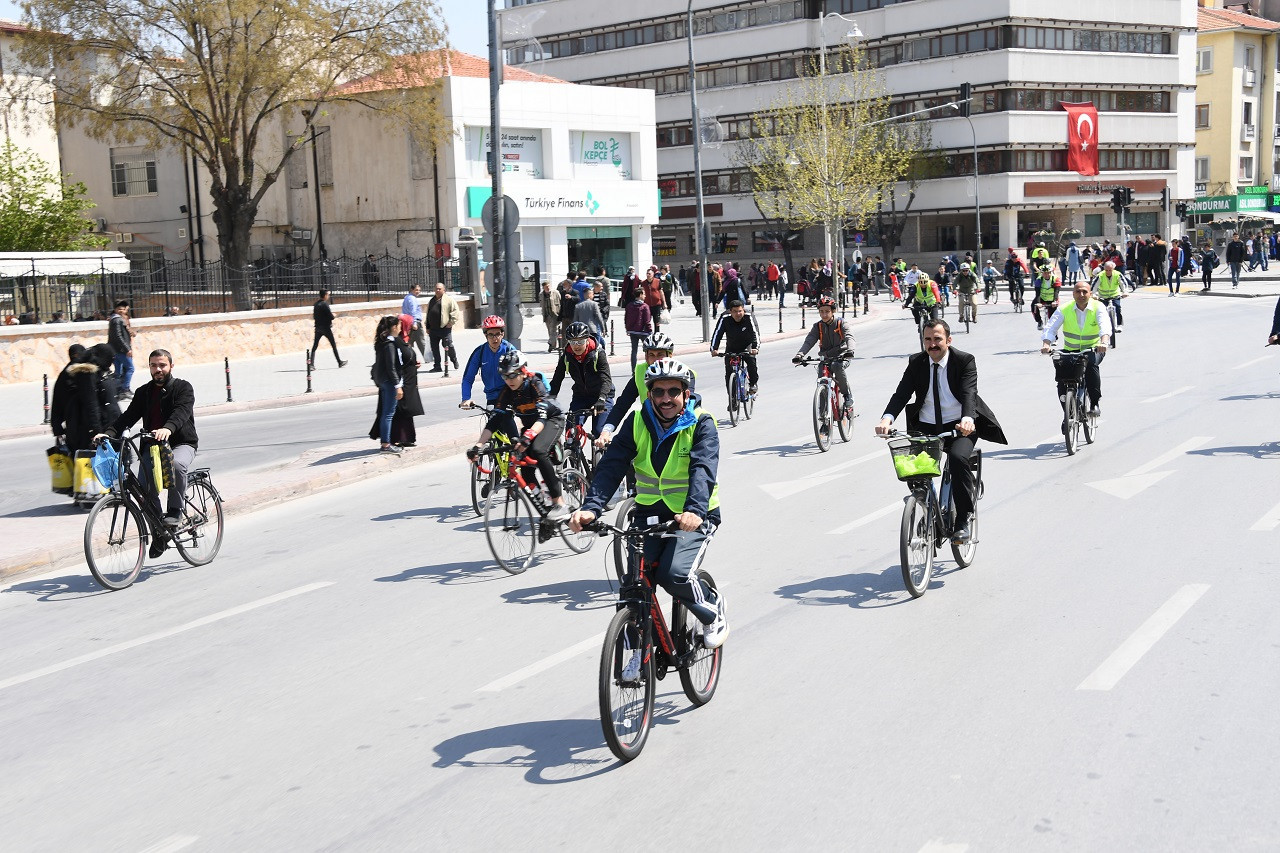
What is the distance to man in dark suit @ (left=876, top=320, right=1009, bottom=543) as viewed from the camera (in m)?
9.23

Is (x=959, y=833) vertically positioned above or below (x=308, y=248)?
below

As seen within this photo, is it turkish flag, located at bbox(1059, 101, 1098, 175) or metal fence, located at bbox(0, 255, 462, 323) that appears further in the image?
turkish flag, located at bbox(1059, 101, 1098, 175)

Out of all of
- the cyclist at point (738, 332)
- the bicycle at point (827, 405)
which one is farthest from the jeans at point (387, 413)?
the bicycle at point (827, 405)

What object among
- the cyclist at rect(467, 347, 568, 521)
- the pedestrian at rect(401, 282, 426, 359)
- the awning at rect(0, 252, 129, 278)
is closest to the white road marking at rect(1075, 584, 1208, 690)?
the cyclist at rect(467, 347, 568, 521)

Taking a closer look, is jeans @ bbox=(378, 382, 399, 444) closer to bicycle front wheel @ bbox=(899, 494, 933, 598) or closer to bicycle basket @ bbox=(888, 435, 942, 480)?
bicycle basket @ bbox=(888, 435, 942, 480)

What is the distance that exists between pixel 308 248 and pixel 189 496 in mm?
42443

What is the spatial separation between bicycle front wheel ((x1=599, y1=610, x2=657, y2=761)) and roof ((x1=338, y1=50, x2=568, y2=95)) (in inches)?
1332

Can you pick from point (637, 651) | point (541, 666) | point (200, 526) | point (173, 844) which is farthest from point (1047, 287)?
point (173, 844)

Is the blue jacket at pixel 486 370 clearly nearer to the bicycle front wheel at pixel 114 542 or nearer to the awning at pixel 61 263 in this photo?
the bicycle front wheel at pixel 114 542

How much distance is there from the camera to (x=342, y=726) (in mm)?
6641

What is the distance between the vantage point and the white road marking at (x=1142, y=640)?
6.88 meters

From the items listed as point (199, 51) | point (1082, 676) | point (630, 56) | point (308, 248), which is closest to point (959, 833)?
point (1082, 676)

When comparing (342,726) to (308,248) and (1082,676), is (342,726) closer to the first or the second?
(1082,676)

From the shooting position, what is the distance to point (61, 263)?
34.3 m
